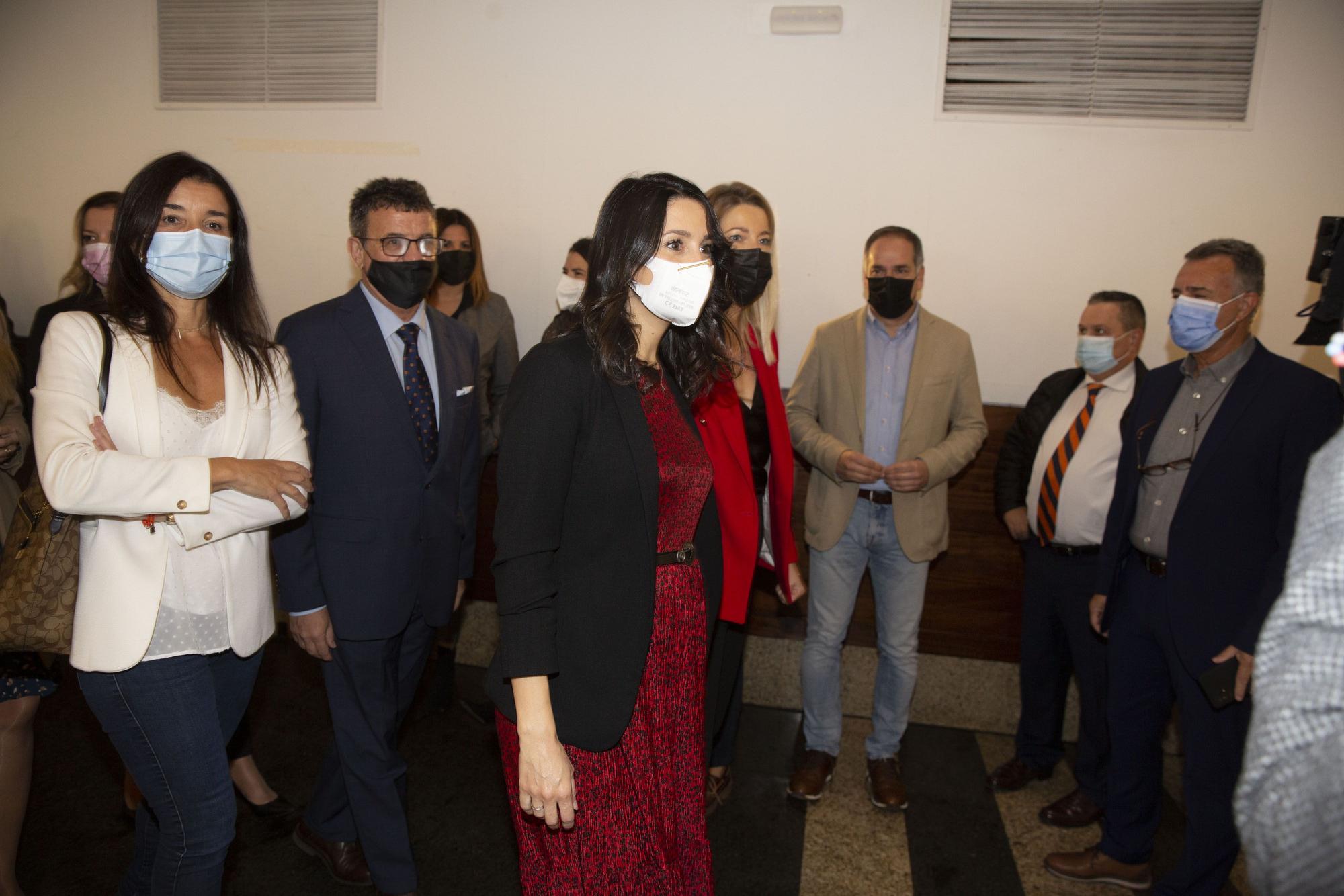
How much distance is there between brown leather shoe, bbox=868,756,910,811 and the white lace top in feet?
7.34

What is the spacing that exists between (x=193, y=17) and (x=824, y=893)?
4.75 meters

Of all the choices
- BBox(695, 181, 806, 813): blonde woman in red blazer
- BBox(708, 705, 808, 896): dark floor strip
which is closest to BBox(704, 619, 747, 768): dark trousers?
BBox(695, 181, 806, 813): blonde woman in red blazer

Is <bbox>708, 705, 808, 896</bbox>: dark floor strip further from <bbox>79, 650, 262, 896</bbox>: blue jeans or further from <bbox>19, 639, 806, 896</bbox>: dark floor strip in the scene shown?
<bbox>79, 650, 262, 896</bbox>: blue jeans

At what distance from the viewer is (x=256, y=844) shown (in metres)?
2.64

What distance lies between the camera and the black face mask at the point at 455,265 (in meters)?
3.62

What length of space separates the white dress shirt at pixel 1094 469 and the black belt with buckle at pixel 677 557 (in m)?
1.92

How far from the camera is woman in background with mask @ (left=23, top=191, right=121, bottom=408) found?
286 cm

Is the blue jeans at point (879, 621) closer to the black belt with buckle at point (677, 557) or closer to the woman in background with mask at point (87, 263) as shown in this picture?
the black belt with buckle at point (677, 557)

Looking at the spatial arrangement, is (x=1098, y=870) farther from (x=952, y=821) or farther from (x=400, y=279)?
(x=400, y=279)

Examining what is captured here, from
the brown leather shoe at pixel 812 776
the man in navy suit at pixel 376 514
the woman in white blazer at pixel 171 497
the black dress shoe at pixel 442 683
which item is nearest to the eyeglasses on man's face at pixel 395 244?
the man in navy suit at pixel 376 514

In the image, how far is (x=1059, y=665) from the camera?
320cm

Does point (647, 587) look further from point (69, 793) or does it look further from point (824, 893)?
point (69, 793)

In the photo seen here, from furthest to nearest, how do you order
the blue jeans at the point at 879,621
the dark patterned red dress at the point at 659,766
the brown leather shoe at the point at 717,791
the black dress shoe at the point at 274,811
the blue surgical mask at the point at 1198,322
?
the blue jeans at the point at 879,621, the brown leather shoe at the point at 717,791, the black dress shoe at the point at 274,811, the blue surgical mask at the point at 1198,322, the dark patterned red dress at the point at 659,766

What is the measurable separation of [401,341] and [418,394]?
0.16 m
